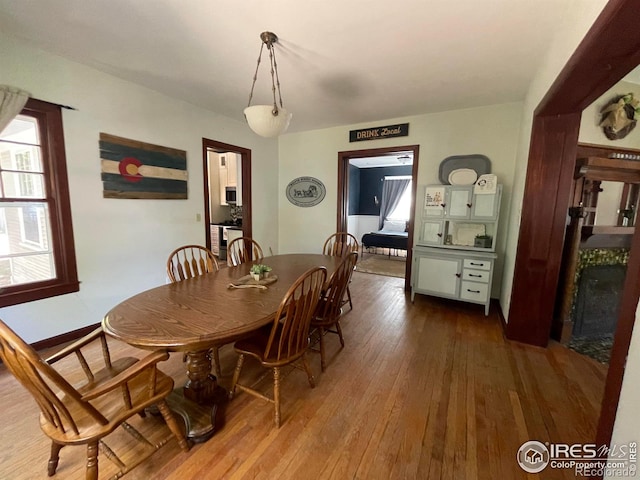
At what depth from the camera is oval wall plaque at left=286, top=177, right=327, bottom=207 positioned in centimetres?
438

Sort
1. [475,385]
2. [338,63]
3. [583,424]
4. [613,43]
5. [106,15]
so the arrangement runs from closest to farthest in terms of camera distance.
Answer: [613,43], [583,424], [106,15], [475,385], [338,63]

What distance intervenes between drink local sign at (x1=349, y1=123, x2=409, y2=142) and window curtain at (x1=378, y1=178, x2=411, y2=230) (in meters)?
3.41

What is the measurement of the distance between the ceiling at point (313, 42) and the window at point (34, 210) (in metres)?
0.66

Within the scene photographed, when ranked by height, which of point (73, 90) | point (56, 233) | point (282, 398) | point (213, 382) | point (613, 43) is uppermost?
point (73, 90)

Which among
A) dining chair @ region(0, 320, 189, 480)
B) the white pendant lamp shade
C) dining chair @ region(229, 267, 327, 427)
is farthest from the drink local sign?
dining chair @ region(0, 320, 189, 480)

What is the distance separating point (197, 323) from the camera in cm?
129

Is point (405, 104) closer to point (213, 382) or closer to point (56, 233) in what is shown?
point (213, 382)

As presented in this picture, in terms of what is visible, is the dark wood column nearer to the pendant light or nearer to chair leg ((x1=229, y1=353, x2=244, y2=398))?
the pendant light

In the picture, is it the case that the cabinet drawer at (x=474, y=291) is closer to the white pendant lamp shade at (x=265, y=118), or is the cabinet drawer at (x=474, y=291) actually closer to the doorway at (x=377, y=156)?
the doorway at (x=377, y=156)

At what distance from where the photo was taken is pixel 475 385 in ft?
6.12

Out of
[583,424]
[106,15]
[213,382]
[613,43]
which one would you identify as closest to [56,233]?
[106,15]

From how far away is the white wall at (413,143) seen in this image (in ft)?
10.3

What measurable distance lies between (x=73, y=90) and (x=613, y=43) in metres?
3.65

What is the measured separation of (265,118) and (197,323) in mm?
1359
